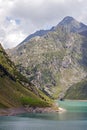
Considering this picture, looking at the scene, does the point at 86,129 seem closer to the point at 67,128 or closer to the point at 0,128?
the point at 67,128

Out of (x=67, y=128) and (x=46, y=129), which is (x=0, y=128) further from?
(x=67, y=128)

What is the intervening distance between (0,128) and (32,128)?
688 inches

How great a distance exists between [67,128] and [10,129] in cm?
3054

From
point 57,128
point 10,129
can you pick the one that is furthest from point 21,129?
point 57,128

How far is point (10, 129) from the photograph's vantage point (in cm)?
17162

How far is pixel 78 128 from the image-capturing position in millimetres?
182125

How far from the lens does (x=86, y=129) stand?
584 feet

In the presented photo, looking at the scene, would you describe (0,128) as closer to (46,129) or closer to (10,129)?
(10,129)

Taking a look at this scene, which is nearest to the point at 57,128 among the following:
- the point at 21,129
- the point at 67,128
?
the point at 67,128

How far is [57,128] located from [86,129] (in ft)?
49.0

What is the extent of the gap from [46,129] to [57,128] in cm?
714

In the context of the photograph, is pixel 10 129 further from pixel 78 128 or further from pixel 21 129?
pixel 78 128

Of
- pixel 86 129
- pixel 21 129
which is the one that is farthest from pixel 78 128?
pixel 21 129

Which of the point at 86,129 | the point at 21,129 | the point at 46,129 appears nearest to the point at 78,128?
the point at 86,129
